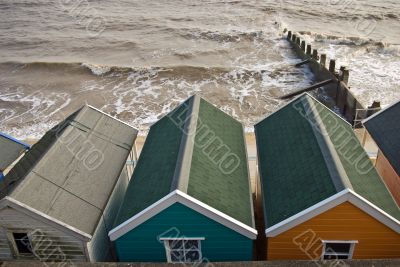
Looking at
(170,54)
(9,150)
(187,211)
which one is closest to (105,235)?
(187,211)

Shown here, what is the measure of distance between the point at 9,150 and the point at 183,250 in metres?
8.10

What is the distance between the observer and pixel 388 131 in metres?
13.5

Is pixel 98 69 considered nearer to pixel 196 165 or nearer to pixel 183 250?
pixel 196 165

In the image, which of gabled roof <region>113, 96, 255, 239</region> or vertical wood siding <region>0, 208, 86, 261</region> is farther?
gabled roof <region>113, 96, 255, 239</region>

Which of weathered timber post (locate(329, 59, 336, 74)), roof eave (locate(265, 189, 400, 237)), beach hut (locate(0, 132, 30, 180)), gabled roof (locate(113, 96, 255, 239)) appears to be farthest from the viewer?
weathered timber post (locate(329, 59, 336, 74))

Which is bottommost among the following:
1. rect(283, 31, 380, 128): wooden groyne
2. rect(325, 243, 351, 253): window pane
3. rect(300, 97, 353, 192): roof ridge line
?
rect(283, 31, 380, 128): wooden groyne

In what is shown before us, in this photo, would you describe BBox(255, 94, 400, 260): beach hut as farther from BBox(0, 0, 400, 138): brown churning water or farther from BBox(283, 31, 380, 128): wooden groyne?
BBox(0, 0, 400, 138): brown churning water

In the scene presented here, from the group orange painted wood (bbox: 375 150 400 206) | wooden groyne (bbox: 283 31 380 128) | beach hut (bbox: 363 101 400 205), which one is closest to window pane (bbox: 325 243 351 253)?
beach hut (bbox: 363 101 400 205)

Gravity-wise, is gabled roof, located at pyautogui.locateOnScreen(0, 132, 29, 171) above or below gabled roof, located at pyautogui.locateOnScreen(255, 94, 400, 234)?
below

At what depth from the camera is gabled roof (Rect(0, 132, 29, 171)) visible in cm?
1378

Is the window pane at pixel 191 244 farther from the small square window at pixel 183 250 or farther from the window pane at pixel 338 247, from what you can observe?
the window pane at pixel 338 247

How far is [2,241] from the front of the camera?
1046 cm

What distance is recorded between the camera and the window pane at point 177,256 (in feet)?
33.6

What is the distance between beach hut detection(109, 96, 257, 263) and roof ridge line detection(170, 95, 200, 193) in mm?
29
